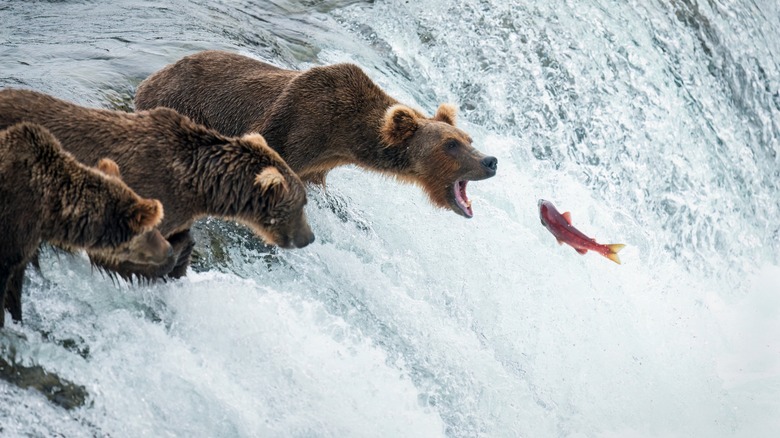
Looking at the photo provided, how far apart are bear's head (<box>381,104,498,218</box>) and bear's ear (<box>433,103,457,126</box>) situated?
16 centimetres

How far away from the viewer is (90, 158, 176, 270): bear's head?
4.73 metres

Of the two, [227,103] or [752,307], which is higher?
[227,103]

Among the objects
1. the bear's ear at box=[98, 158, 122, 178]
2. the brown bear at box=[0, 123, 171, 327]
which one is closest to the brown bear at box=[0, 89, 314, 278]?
the bear's ear at box=[98, 158, 122, 178]

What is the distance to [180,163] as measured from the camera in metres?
5.30

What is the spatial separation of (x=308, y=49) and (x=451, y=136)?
124 inches

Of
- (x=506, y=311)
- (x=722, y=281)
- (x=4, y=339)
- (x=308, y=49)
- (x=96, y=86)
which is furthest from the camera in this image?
(x=722, y=281)

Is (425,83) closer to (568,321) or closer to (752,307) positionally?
(568,321)

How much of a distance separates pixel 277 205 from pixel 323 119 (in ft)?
3.96

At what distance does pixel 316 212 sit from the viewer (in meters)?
7.02

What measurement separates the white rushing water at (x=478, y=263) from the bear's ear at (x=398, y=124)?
81 centimetres

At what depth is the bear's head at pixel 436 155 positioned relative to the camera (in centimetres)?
668

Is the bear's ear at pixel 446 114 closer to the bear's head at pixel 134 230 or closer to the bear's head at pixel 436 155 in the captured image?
the bear's head at pixel 436 155

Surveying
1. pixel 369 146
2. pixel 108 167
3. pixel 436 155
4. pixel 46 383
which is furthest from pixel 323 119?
pixel 46 383

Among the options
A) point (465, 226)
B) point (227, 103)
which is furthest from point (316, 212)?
point (465, 226)
